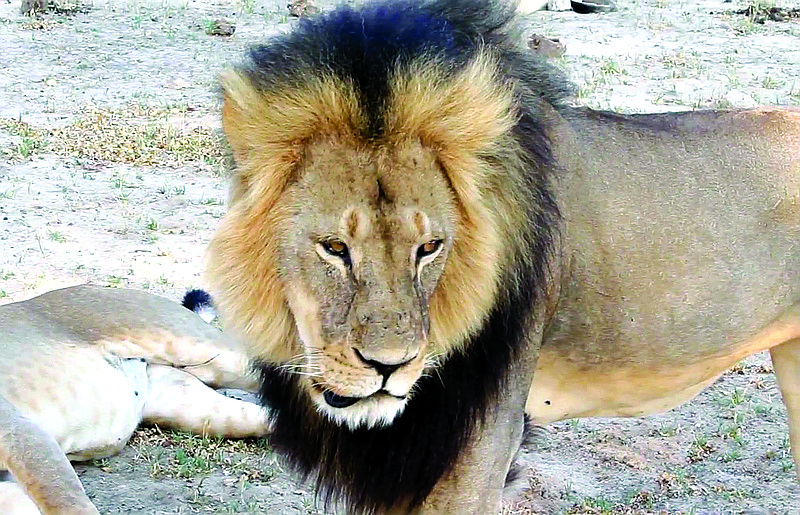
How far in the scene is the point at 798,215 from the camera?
9.91ft

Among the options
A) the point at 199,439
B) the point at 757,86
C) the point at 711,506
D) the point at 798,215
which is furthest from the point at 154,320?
the point at 757,86

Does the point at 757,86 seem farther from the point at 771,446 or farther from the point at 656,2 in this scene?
the point at 771,446

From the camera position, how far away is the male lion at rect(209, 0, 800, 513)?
2.29 meters

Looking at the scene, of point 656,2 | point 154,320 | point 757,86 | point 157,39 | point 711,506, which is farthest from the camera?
point 656,2

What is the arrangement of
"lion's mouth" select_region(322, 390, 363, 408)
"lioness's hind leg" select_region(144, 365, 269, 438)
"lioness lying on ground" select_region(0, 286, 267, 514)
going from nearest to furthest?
"lion's mouth" select_region(322, 390, 363, 408), "lioness lying on ground" select_region(0, 286, 267, 514), "lioness's hind leg" select_region(144, 365, 269, 438)

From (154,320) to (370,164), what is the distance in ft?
7.27

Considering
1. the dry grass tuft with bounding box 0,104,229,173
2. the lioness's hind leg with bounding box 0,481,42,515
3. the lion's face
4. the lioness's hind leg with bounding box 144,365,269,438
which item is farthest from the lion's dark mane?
the dry grass tuft with bounding box 0,104,229,173

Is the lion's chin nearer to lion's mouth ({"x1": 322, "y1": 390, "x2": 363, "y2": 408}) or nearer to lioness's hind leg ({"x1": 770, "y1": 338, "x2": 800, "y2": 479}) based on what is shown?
lion's mouth ({"x1": 322, "y1": 390, "x2": 363, "y2": 408})

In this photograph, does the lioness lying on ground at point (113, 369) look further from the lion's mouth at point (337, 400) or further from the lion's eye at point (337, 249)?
the lion's eye at point (337, 249)

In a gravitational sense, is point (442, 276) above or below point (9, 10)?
above

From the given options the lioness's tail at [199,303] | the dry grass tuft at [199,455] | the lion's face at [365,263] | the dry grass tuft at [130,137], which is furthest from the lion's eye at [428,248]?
the dry grass tuft at [130,137]

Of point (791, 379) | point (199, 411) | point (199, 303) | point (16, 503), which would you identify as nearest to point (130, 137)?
point (199, 303)

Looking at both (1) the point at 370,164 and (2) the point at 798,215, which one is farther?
(2) the point at 798,215

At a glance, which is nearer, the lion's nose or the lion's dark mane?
the lion's nose
